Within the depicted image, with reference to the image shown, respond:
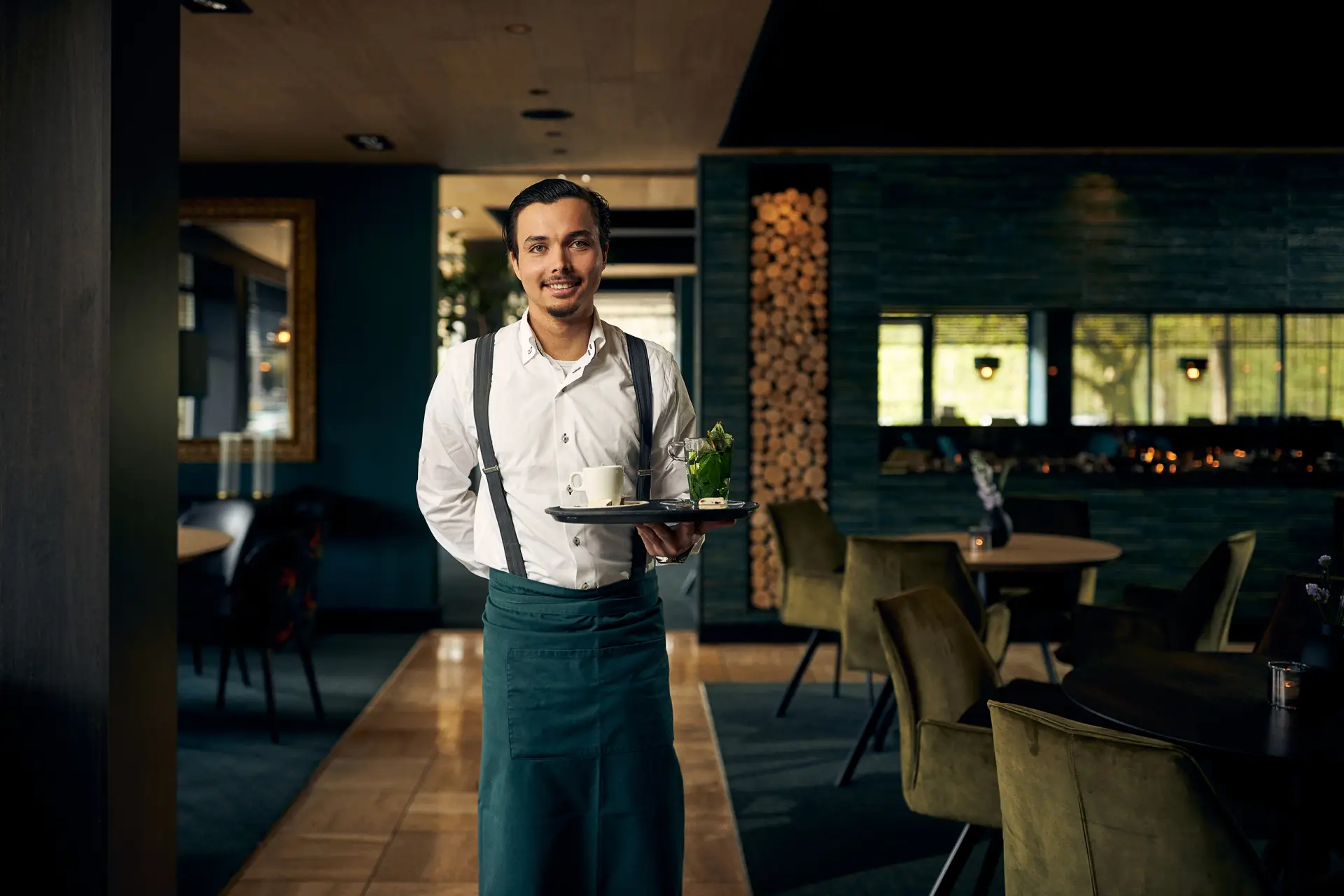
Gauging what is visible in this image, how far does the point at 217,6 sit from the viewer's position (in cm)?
399

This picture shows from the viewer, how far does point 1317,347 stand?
655 centimetres

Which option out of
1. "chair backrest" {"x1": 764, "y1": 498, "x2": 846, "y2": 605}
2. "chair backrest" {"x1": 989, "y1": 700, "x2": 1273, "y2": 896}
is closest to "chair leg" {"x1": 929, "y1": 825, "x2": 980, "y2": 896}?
"chair backrest" {"x1": 989, "y1": 700, "x2": 1273, "y2": 896}

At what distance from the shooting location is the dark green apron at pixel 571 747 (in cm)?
181

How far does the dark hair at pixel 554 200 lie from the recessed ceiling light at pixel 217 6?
2760mm

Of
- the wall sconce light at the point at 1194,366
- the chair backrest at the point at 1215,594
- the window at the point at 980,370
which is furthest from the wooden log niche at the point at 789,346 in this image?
the chair backrest at the point at 1215,594

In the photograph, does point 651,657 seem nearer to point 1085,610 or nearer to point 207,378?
point 1085,610

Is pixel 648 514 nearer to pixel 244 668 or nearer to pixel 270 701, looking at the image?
pixel 270 701

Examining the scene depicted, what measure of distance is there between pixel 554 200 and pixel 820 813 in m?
2.59

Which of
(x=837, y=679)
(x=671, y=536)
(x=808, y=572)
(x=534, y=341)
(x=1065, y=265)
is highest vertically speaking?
(x=1065, y=265)

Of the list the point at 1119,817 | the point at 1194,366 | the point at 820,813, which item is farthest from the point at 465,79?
the point at 1194,366

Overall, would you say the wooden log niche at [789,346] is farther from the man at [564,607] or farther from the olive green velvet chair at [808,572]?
the man at [564,607]

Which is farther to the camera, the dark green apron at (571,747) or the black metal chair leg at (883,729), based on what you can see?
the black metal chair leg at (883,729)

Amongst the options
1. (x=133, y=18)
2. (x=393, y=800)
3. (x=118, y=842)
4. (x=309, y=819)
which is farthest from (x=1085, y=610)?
(x=133, y=18)

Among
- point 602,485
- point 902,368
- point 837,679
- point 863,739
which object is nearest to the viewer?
point 602,485
